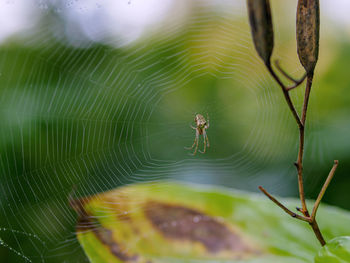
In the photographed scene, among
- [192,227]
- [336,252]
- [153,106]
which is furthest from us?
[153,106]

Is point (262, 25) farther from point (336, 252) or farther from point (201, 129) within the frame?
point (201, 129)

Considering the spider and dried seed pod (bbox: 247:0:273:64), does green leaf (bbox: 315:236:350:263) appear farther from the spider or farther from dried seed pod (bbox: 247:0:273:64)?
the spider

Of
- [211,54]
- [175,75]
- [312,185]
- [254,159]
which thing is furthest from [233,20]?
[312,185]

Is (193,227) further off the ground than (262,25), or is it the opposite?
(262,25)

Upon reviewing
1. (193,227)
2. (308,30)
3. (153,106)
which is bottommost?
(193,227)

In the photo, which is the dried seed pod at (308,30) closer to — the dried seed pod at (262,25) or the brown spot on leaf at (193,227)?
the dried seed pod at (262,25)

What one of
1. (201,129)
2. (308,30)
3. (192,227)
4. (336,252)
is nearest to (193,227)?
(192,227)

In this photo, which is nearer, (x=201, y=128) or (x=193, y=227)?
(x=193, y=227)

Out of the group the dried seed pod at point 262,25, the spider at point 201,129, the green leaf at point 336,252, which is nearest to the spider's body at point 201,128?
the spider at point 201,129
